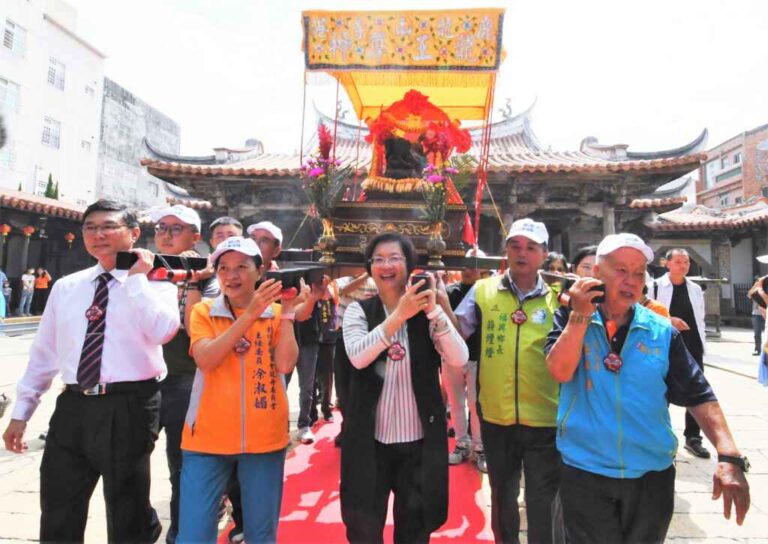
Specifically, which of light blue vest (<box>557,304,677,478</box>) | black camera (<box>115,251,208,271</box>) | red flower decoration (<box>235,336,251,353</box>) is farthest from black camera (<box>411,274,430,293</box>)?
black camera (<box>115,251,208,271</box>)

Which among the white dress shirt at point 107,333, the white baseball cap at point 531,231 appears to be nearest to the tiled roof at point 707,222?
the white baseball cap at point 531,231

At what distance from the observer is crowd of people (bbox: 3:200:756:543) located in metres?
1.71

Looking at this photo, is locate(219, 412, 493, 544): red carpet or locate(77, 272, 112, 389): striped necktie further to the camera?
locate(219, 412, 493, 544): red carpet

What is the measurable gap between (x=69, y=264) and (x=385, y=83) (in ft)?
54.4

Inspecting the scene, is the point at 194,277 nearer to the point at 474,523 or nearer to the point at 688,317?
the point at 474,523

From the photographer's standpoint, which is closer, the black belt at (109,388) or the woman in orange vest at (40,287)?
the black belt at (109,388)

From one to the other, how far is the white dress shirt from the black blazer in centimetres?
100

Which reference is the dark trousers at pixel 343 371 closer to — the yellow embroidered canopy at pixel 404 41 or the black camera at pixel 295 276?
the black camera at pixel 295 276

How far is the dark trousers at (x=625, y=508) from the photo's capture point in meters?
1.67

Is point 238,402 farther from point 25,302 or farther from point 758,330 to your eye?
point 25,302

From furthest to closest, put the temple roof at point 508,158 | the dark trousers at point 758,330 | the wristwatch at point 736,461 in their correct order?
the dark trousers at point 758,330 < the temple roof at point 508,158 < the wristwatch at point 736,461

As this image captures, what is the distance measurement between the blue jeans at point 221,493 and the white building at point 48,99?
2376 centimetres

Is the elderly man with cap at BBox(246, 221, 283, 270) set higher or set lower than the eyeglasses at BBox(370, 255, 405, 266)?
higher

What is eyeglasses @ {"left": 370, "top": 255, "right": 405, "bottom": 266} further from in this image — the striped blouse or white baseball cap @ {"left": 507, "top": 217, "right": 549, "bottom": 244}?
white baseball cap @ {"left": 507, "top": 217, "right": 549, "bottom": 244}
